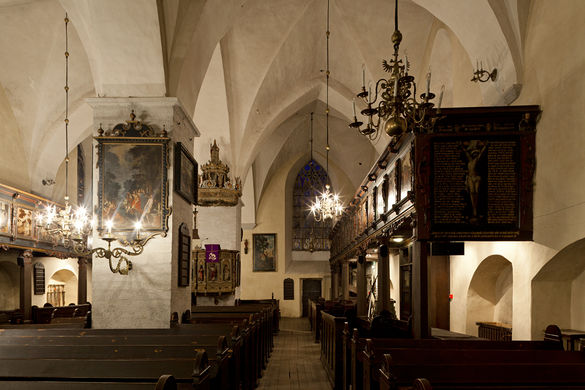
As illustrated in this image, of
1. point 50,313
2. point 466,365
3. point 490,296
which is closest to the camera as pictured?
point 466,365

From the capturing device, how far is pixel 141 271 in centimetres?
687

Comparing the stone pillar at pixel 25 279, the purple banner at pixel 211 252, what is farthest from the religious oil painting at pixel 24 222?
the purple banner at pixel 211 252

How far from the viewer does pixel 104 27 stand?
686cm

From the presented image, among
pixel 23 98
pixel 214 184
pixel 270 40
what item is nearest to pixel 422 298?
pixel 214 184

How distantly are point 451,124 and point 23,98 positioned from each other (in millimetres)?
11172

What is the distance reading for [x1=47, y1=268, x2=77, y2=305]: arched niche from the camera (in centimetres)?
1805

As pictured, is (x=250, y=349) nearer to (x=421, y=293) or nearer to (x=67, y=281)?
(x=421, y=293)

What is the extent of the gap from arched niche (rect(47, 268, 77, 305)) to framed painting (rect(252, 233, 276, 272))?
8321mm

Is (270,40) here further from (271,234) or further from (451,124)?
(271,234)

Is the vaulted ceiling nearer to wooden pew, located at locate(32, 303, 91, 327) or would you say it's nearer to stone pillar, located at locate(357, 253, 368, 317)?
wooden pew, located at locate(32, 303, 91, 327)

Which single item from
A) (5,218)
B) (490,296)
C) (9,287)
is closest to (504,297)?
(490,296)

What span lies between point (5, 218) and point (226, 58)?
6.98 metres

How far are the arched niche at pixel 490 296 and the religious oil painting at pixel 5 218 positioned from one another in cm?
1098

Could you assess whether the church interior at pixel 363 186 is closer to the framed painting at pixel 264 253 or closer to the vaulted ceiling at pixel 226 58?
the vaulted ceiling at pixel 226 58
